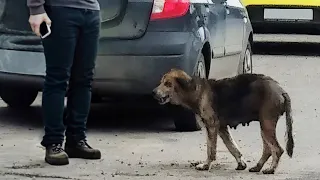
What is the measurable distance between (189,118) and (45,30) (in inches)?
75.7

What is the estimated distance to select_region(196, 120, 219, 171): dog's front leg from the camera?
575 cm

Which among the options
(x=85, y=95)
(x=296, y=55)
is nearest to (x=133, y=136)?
(x=85, y=95)

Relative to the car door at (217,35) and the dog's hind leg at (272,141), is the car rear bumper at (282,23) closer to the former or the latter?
the car door at (217,35)

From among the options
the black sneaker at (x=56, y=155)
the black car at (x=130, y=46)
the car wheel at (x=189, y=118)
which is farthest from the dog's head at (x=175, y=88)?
the car wheel at (x=189, y=118)

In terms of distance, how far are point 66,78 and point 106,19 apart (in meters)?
1.26

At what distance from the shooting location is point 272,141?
225 inches

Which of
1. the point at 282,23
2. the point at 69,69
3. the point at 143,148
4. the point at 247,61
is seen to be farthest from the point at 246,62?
the point at 282,23

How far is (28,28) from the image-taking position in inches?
275

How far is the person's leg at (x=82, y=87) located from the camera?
5.80m

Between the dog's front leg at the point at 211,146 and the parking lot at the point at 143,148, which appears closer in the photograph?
the parking lot at the point at 143,148

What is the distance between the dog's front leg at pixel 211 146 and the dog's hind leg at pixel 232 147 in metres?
0.11

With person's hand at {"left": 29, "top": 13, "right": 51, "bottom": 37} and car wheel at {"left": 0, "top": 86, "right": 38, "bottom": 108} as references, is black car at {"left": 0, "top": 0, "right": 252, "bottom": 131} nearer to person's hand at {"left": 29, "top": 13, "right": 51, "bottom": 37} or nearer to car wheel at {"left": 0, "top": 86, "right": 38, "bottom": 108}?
car wheel at {"left": 0, "top": 86, "right": 38, "bottom": 108}

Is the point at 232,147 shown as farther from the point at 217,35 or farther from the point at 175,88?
the point at 217,35

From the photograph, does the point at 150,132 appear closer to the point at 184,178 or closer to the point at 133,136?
the point at 133,136
